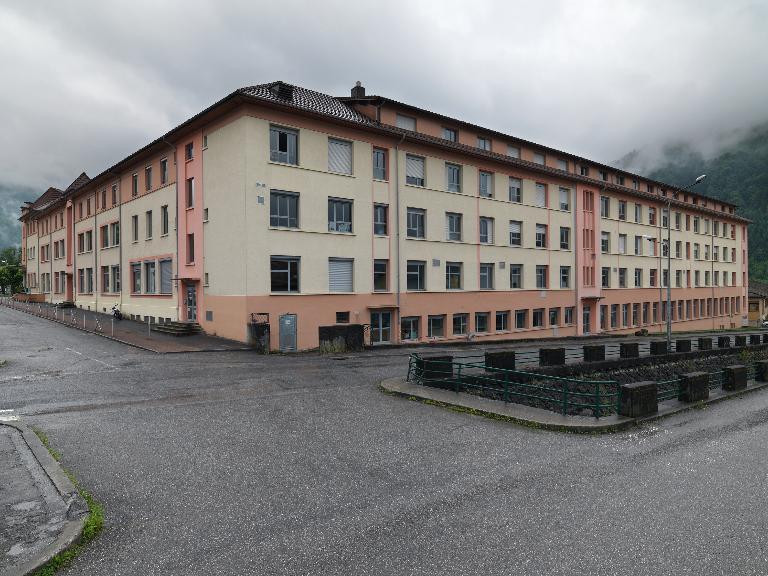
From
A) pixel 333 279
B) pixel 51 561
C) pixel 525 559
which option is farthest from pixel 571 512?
pixel 333 279

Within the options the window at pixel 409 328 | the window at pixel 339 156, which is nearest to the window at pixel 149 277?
the window at pixel 339 156

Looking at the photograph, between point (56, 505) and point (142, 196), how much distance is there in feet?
98.2

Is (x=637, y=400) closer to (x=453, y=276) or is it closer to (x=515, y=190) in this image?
(x=453, y=276)

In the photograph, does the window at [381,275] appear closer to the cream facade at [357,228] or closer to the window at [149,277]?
the cream facade at [357,228]

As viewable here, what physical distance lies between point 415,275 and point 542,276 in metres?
12.8

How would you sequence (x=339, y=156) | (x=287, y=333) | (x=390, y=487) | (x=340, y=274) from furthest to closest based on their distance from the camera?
(x=339, y=156)
(x=340, y=274)
(x=287, y=333)
(x=390, y=487)

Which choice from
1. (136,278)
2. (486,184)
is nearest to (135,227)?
(136,278)

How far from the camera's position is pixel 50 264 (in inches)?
2041

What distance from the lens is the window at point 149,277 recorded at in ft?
102

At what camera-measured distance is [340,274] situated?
2567 cm

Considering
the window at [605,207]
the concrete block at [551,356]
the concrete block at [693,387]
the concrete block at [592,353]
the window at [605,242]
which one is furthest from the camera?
the window at [605,242]

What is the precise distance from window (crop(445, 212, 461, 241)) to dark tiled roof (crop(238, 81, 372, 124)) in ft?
25.5

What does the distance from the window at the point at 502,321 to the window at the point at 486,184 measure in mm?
8089

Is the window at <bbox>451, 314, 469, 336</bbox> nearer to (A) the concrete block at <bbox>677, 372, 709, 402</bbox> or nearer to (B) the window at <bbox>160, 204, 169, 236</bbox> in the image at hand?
(A) the concrete block at <bbox>677, 372, 709, 402</bbox>
